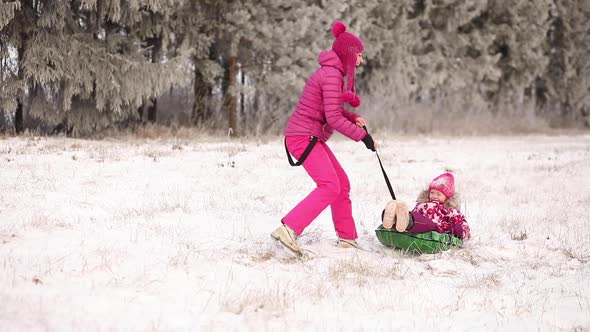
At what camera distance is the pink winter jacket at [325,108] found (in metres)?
4.75

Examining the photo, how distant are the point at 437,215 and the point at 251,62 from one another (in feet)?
28.1

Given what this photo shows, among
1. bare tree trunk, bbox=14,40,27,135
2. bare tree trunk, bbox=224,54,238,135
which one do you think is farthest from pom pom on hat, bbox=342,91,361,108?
bare tree trunk, bbox=224,54,238,135

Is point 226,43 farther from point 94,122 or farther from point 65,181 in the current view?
point 65,181

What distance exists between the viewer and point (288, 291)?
13.3ft

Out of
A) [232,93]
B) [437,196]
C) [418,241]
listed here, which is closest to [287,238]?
[418,241]

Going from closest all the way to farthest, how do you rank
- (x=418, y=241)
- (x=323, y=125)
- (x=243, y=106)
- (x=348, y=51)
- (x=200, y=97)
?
(x=348, y=51), (x=323, y=125), (x=418, y=241), (x=200, y=97), (x=243, y=106)

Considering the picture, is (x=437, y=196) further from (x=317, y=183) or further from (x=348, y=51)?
(x=348, y=51)

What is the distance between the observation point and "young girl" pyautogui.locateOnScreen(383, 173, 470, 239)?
198 inches

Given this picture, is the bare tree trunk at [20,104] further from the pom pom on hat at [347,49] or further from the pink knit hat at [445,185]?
the pink knit hat at [445,185]

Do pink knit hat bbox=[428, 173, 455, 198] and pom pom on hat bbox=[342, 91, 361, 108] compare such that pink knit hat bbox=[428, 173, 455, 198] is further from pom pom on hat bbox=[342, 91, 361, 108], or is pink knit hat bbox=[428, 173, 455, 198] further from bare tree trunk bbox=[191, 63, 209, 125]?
bare tree trunk bbox=[191, 63, 209, 125]

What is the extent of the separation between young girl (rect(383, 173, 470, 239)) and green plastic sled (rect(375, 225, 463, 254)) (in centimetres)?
5

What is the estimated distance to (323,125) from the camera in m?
5.03

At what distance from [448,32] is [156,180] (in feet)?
42.1

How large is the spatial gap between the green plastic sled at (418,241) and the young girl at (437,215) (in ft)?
0.18
